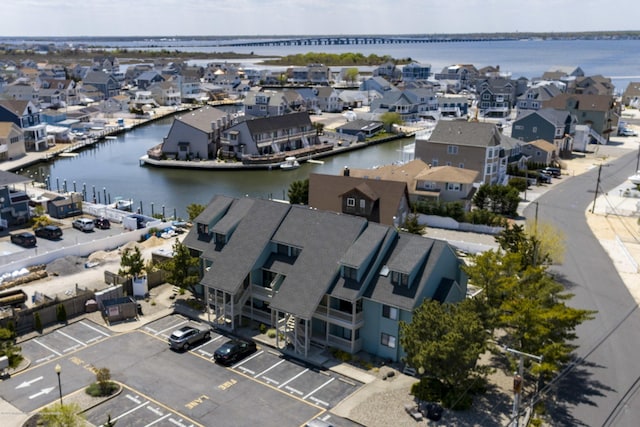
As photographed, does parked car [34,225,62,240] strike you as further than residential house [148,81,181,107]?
No

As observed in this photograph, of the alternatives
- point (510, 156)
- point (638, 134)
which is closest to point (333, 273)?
point (510, 156)

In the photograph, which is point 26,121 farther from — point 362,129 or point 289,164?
point 362,129

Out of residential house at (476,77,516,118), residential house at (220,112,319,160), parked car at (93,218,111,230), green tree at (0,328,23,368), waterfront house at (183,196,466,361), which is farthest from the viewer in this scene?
residential house at (476,77,516,118)

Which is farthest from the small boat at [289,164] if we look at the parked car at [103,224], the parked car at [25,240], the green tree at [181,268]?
the green tree at [181,268]

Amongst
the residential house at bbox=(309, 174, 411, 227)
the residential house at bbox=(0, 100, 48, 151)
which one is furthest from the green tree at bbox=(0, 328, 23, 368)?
the residential house at bbox=(0, 100, 48, 151)

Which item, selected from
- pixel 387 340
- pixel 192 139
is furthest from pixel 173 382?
pixel 192 139

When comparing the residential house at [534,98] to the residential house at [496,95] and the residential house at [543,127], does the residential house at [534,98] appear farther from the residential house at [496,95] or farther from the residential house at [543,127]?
the residential house at [543,127]

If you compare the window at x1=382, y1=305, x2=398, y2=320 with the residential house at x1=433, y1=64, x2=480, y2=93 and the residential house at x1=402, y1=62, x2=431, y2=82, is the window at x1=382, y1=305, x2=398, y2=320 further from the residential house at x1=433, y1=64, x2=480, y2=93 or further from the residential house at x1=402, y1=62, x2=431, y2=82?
the residential house at x1=402, y1=62, x2=431, y2=82
